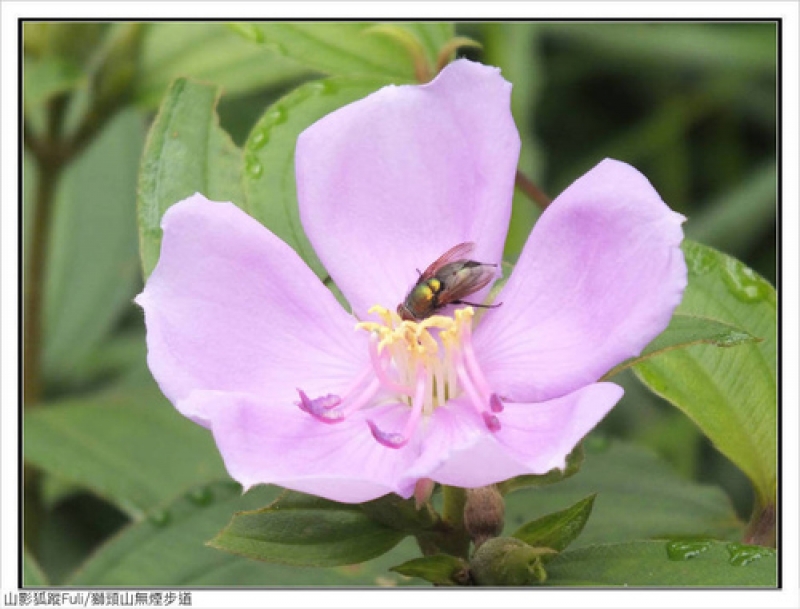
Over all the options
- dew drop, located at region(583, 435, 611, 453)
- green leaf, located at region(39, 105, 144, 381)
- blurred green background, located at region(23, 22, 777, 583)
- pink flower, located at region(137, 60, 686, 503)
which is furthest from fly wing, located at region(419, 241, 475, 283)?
green leaf, located at region(39, 105, 144, 381)

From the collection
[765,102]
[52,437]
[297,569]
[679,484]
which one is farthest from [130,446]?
[765,102]

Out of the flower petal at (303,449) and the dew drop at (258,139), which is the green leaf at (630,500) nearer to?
the flower petal at (303,449)

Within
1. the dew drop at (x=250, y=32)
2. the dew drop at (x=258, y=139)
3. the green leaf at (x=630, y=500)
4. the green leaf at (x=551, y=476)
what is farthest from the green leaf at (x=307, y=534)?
the dew drop at (x=250, y=32)

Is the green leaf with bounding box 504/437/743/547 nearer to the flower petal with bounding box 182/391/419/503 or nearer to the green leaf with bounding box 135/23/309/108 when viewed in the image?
the flower petal with bounding box 182/391/419/503

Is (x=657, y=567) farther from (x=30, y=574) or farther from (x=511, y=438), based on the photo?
(x=30, y=574)

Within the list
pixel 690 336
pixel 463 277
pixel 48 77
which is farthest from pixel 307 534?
pixel 48 77

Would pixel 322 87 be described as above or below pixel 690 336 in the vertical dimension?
above
